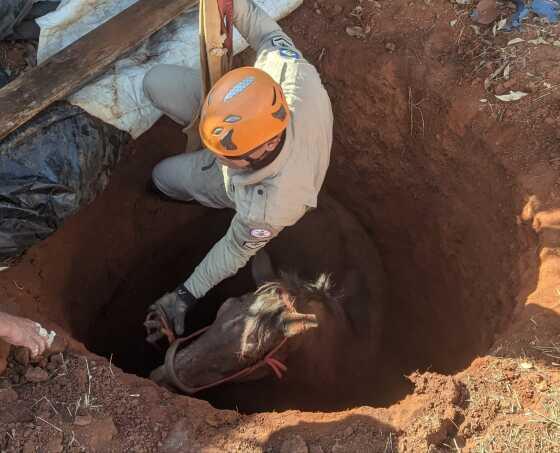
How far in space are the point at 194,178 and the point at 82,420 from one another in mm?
1890

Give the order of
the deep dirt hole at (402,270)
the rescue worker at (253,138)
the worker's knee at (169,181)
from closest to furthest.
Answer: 1. the rescue worker at (253,138)
2. the deep dirt hole at (402,270)
3. the worker's knee at (169,181)

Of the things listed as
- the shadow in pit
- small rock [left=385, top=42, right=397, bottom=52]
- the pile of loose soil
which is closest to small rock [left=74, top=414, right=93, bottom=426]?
the pile of loose soil

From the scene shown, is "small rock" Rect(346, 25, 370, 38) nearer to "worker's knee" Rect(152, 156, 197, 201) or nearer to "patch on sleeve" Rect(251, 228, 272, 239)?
"worker's knee" Rect(152, 156, 197, 201)

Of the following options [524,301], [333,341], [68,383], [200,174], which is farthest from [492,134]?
[68,383]

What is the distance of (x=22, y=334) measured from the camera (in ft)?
9.85

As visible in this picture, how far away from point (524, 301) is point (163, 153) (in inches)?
119

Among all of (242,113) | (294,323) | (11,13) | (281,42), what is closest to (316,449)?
(294,323)

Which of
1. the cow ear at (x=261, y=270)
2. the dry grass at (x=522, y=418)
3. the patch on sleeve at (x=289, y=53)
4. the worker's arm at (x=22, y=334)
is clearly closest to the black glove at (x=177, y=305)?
the cow ear at (x=261, y=270)

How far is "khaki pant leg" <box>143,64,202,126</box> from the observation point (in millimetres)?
3957

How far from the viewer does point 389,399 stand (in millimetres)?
4355

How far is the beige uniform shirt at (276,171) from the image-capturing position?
3.25 meters

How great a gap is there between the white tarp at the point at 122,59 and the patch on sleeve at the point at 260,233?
130cm

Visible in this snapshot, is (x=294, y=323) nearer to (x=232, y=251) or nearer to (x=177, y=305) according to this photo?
(x=232, y=251)

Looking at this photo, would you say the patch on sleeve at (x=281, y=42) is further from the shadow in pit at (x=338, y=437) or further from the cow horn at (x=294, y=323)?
the shadow in pit at (x=338, y=437)
